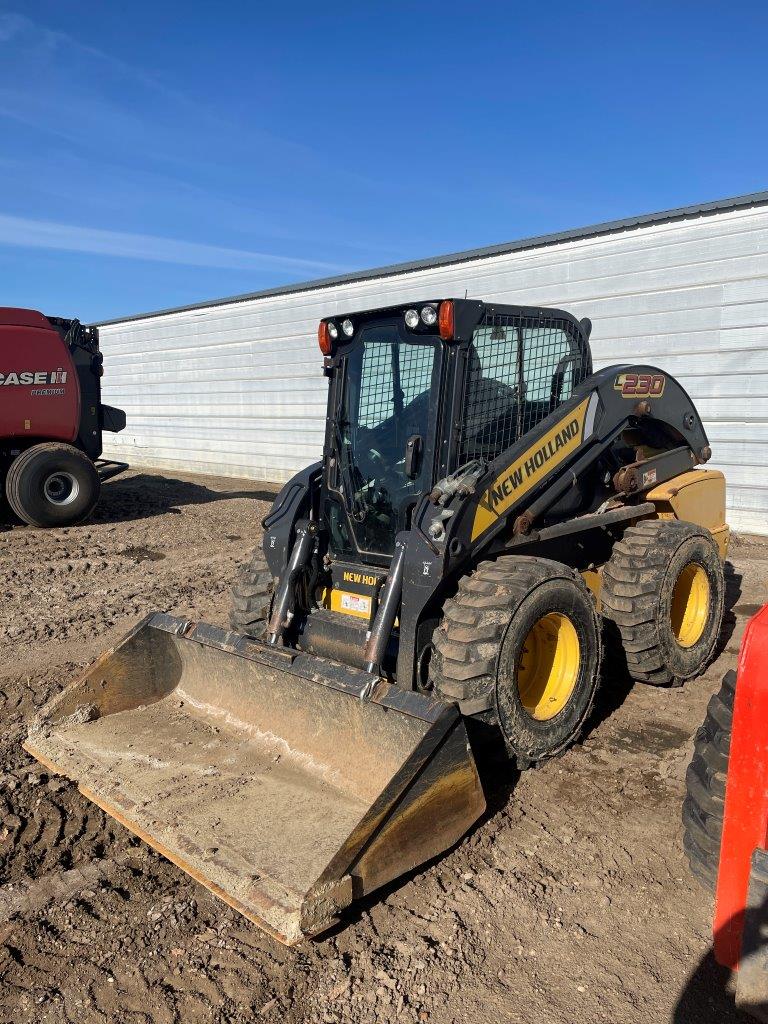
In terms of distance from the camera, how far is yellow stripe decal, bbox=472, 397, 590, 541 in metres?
3.95

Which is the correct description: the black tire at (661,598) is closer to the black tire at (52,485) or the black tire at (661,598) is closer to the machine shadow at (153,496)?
the black tire at (52,485)

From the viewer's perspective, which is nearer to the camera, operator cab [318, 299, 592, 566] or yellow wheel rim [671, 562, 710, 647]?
operator cab [318, 299, 592, 566]

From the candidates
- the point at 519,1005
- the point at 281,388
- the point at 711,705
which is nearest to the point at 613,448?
the point at 711,705

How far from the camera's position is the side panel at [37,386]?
1055 cm

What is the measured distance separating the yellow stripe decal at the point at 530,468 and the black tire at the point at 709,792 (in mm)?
1503

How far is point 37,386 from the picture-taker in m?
10.7

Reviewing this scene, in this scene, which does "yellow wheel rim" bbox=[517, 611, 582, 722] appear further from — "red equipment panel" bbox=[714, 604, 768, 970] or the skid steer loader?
"red equipment panel" bbox=[714, 604, 768, 970]

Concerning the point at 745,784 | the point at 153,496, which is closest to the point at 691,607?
the point at 745,784

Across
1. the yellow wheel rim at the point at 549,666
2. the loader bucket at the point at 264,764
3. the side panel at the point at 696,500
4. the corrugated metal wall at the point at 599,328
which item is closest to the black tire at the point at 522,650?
the yellow wheel rim at the point at 549,666

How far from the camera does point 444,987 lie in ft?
8.50

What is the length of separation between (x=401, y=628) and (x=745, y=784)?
1.91m

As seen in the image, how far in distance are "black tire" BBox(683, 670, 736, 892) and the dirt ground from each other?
39 centimetres

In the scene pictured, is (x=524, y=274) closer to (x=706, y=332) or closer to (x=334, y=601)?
(x=706, y=332)

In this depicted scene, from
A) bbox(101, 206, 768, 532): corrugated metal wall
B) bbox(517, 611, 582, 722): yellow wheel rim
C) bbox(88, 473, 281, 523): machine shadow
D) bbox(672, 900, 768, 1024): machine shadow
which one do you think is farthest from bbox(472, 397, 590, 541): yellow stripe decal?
bbox(88, 473, 281, 523): machine shadow
